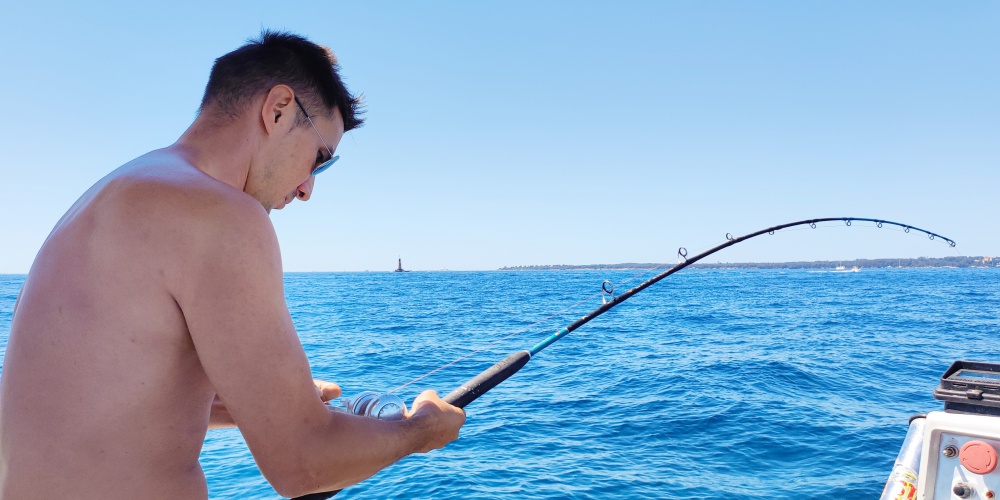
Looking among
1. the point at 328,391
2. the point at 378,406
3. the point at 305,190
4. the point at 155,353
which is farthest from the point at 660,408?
the point at 155,353

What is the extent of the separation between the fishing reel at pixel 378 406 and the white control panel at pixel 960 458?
269 centimetres

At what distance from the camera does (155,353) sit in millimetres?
1136

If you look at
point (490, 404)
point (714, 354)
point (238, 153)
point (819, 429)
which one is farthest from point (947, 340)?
point (238, 153)

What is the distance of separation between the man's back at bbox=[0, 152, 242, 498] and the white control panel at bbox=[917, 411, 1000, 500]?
325 cm

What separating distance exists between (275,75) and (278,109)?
9cm

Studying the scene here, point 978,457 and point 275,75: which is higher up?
point 275,75

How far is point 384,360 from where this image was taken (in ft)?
50.0

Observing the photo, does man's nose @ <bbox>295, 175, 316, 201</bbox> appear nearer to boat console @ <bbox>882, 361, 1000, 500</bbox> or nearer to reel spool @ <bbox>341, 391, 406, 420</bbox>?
reel spool @ <bbox>341, 391, 406, 420</bbox>

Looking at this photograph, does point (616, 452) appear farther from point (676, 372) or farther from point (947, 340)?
point (947, 340)

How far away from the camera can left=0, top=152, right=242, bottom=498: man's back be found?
108 cm

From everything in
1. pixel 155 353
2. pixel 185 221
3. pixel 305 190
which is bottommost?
pixel 155 353

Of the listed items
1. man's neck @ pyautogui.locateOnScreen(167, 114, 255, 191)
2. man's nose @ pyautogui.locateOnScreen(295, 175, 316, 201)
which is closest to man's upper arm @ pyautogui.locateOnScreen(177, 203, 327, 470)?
man's neck @ pyautogui.locateOnScreen(167, 114, 255, 191)

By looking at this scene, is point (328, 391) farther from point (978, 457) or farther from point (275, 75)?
point (978, 457)

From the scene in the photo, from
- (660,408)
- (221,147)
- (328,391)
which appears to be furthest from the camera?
(660,408)
